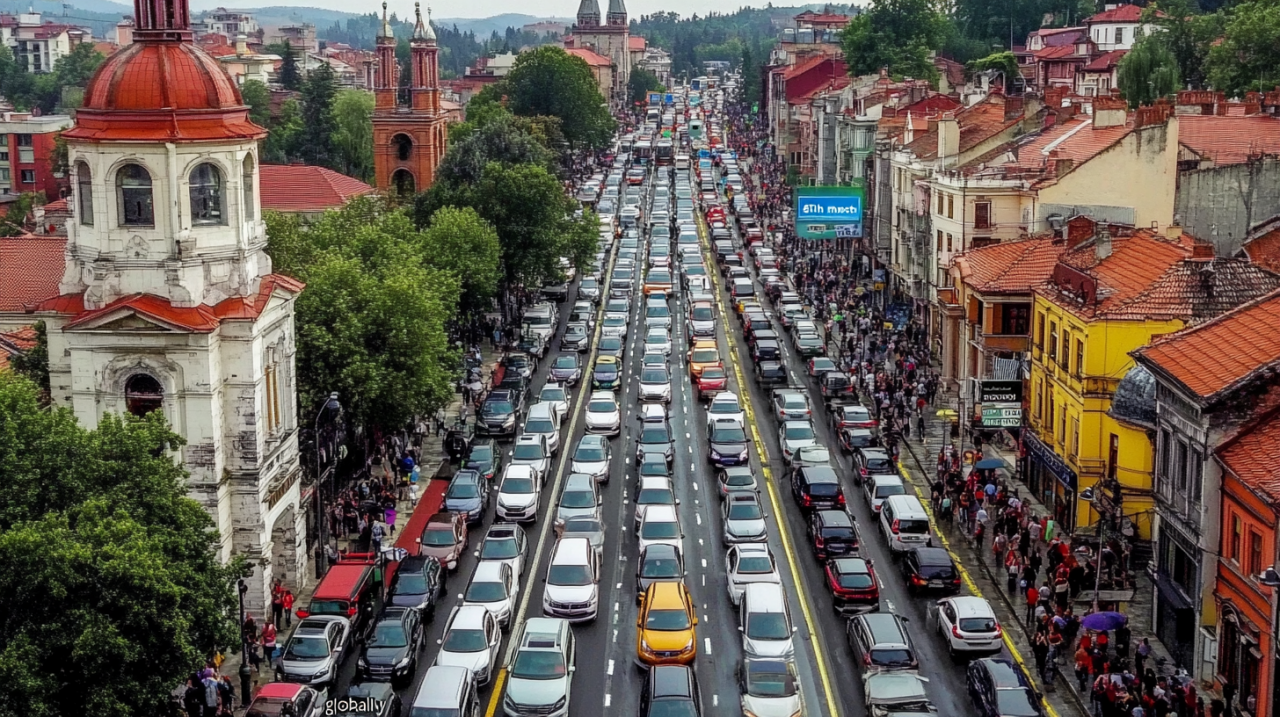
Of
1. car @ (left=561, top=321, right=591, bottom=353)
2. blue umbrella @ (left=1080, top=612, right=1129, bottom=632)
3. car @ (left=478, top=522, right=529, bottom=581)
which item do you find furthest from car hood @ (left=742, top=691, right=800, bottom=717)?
car @ (left=561, top=321, right=591, bottom=353)

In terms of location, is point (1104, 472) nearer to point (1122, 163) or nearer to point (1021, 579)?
point (1021, 579)

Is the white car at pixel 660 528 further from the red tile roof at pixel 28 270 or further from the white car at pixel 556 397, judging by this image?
the red tile roof at pixel 28 270

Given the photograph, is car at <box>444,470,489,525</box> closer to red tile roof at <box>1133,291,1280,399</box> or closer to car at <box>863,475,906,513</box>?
car at <box>863,475,906,513</box>

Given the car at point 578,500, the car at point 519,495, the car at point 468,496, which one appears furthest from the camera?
the car at point 468,496

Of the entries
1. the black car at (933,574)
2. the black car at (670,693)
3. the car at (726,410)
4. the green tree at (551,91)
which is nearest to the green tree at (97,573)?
the black car at (670,693)

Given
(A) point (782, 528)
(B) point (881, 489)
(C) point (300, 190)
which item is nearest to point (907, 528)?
(B) point (881, 489)

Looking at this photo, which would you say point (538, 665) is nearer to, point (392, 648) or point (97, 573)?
point (392, 648)

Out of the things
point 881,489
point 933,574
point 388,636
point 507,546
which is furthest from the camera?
point 881,489
